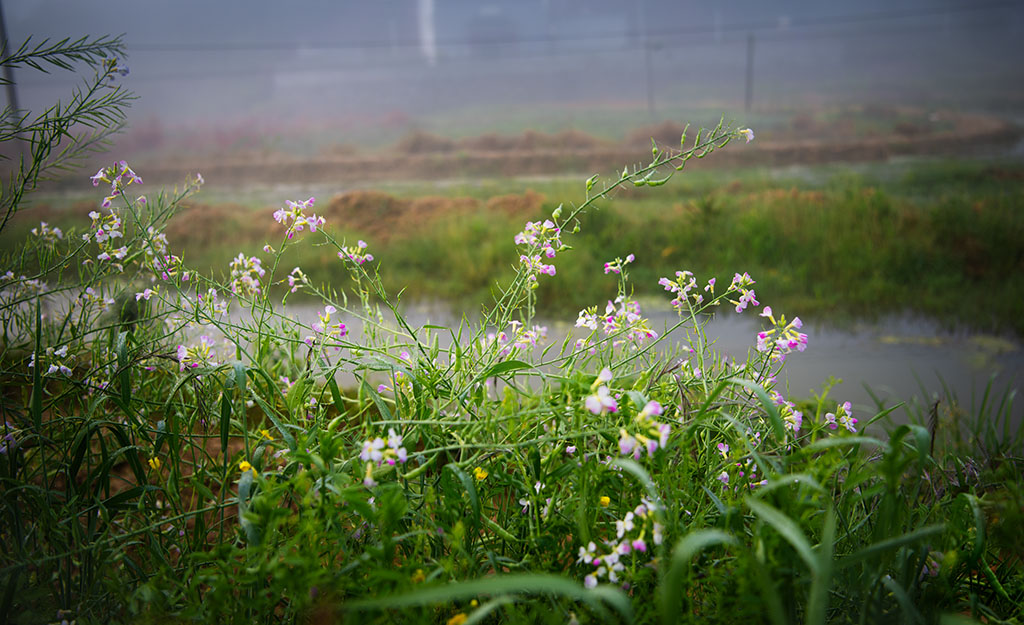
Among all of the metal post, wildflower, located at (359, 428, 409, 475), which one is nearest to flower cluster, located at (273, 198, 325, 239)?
wildflower, located at (359, 428, 409, 475)

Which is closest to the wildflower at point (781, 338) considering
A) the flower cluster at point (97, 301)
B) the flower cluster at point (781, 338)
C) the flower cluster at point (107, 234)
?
the flower cluster at point (781, 338)

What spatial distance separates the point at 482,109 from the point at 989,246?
3.85m

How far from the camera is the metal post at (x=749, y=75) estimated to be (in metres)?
6.05

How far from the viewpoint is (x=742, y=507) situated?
85 cm

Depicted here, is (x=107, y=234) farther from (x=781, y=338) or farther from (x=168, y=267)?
(x=781, y=338)

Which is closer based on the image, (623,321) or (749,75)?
(623,321)

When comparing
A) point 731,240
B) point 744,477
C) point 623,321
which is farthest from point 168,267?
point 731,240

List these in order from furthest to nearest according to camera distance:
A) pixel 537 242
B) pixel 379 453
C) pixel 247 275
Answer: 1. pixel 247 275
2. pixel 537 242
3. pixel 379 453

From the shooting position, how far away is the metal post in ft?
19.9

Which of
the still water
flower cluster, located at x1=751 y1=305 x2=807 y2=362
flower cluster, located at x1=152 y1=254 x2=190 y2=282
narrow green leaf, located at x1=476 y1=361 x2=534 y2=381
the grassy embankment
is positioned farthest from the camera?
the grassy embankment

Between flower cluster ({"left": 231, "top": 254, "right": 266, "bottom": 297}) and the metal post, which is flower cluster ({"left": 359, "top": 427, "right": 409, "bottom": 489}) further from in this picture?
the metal post

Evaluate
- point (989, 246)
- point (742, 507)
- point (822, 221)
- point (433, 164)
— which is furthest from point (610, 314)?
point (433, 164)

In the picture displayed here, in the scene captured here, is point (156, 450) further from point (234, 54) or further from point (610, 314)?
point (234, 54)

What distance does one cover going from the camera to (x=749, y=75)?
20.3 feet
